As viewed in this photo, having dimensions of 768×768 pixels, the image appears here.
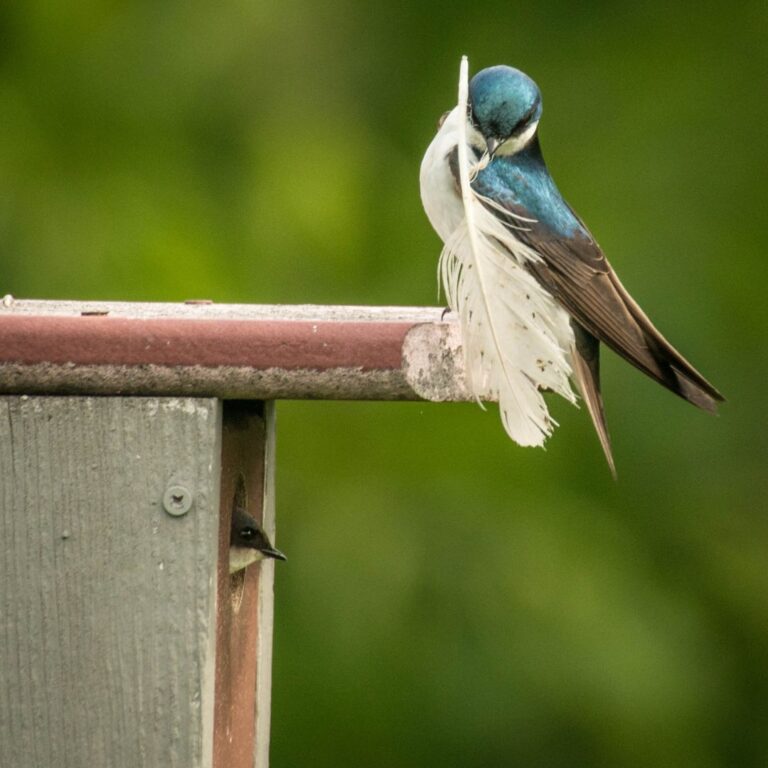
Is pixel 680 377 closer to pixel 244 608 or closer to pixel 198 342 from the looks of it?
pixel 244 608

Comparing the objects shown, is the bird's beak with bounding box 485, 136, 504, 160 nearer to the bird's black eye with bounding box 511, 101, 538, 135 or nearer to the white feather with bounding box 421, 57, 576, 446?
the bird's black eye with bounding box 511, 101, 538, 135

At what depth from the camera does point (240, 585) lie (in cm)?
208

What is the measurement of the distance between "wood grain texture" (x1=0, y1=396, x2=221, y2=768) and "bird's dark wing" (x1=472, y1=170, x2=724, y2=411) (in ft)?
2.07

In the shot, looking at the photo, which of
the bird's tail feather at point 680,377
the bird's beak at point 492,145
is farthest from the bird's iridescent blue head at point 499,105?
the bird's tail feather at point 680,377

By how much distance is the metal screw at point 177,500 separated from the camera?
5.34 feet

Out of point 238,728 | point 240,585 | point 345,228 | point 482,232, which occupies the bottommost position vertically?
point 238,728

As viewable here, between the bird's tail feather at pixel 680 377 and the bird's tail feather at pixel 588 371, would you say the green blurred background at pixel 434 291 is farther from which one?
the bird's tail feather at pixel 680 377

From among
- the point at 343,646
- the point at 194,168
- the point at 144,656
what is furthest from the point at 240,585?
the point at 194,168

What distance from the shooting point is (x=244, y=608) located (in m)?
2.09

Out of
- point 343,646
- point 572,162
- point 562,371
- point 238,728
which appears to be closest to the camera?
point 562,371

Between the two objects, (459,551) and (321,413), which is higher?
(321,413)

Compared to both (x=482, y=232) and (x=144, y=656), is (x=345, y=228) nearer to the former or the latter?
(x=482, y=232)

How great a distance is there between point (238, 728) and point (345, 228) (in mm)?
2142

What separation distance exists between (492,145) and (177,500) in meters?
1.16
